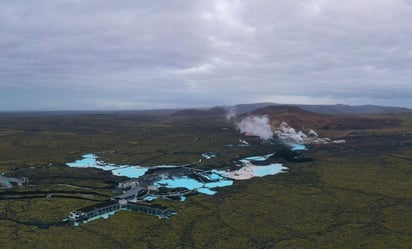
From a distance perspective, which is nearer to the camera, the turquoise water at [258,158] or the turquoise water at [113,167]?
the turquoise water at [113,167]

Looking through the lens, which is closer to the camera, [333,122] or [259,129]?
[259,129]

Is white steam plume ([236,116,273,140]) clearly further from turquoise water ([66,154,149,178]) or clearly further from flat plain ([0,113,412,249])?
turquoise water ([66,154,149,178])

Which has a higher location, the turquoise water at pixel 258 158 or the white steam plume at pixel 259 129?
the white steam plume at pixel 259 129

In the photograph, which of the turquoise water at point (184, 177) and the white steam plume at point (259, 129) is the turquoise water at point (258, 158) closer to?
the turquoise water at point (184, 177)

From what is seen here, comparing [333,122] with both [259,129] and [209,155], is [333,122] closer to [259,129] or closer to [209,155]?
[259,129]

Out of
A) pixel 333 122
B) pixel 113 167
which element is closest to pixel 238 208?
pixel 113 167

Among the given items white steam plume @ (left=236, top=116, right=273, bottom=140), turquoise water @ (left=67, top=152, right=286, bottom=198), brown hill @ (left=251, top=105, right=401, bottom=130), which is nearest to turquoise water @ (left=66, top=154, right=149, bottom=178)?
turquoise water @ (left=67, top=152, right=286, bottom=198)

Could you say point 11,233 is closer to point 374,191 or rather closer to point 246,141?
point 374,191

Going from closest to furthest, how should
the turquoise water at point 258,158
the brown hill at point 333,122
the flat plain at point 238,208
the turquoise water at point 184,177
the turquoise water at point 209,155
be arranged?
the flat plain at point 238,208, the turquoise water at point 184,177, the turquoise water at point 258,158, the turquoise water at point 209,155, the brown hill at point 333,122

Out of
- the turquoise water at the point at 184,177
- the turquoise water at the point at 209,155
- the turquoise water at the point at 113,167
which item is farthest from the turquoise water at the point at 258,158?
the turquoise water at the point at 113,167

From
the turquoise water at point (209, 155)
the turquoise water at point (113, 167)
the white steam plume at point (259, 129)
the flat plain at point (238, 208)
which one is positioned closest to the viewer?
the flat plain at point (238, 208)

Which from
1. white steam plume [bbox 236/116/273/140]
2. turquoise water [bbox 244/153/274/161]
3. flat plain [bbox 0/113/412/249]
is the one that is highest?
white steam plume [bbox 236/116/273/140]
